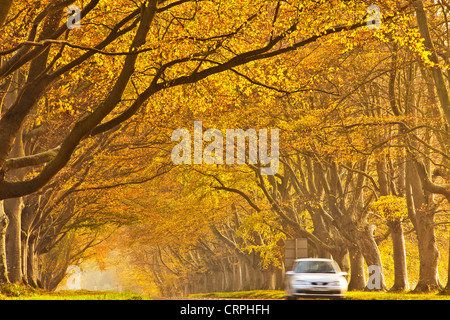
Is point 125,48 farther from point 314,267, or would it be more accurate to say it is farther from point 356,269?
point 356,269

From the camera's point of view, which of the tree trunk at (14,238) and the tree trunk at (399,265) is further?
the tree trunk at (399,265)

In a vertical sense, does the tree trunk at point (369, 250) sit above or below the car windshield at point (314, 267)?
above

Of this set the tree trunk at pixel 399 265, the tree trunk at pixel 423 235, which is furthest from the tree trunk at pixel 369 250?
the tree trunk at pixel 423 235

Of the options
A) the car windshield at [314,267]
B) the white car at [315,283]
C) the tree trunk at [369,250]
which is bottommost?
the white car at [315,283]

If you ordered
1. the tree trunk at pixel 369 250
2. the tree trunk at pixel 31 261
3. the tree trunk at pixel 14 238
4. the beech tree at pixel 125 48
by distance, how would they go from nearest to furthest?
1. the beech tree at pixel 125 48
2. the tree trunk at pixel 14 238
3. the tree trunk at pixel 369 250
4. the tree trunk at pixel 31 261

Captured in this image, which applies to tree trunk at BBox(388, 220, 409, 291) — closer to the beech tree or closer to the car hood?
the car hood

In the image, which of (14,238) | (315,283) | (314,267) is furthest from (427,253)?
(14,238)

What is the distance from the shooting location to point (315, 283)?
18.5m

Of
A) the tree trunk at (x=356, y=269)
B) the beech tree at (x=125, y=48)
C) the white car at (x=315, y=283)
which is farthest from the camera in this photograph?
the tree trunk at (x=356, y=269)

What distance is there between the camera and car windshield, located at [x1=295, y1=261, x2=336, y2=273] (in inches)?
759

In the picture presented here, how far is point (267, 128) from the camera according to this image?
24062 millimetres

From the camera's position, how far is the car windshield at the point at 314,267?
19269 millimetres

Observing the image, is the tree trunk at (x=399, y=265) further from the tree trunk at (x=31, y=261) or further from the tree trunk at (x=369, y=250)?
the tree trunk at (x=31, y=261)

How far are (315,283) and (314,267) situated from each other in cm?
100
